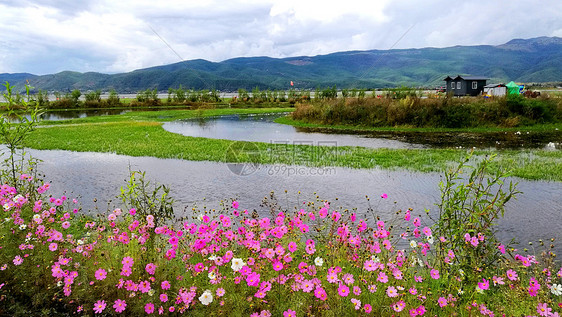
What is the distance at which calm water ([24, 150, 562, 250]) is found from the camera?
976 centimetres

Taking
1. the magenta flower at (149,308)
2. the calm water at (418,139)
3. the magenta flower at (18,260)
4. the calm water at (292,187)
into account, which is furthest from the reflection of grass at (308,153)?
the magenta flower at (149,308)

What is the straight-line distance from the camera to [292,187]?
41.2 feet

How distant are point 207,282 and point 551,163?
1766cm

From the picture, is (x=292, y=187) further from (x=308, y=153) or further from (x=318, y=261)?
(x=318, y=261)

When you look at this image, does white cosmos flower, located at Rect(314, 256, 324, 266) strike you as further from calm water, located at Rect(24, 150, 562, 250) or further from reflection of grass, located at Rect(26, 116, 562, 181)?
reflection of grass, located at Rect(26, 116, 562, 181)

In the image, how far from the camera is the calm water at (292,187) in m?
9.76

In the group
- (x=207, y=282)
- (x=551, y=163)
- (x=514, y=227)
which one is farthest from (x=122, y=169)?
(x=551, y=163)

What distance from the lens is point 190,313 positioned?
439 centimetres

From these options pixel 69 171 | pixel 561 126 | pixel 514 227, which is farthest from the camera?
pixel 561 126

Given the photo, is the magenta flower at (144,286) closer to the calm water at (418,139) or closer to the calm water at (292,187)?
the calm water at (292,187)

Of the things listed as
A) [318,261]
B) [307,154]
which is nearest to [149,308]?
[318,261]

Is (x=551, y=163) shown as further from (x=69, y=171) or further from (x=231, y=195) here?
(x=69, y=171)

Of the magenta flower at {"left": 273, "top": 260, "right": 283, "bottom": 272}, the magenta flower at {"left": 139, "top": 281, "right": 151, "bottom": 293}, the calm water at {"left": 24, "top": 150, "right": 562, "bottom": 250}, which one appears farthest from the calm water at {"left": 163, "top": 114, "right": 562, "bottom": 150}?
the magenta flower at {"left": 139, "top": 281, "right": 151, "bottom": 293}

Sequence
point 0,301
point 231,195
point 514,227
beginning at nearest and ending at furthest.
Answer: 1. point 0,301
2. point 514,227
3. point 231,195
